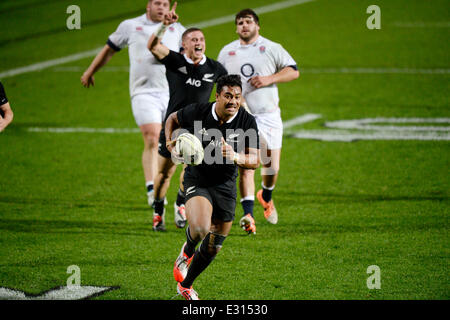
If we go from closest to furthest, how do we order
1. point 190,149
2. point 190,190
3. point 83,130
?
point 190,149 → point 190,190 → point 83,130

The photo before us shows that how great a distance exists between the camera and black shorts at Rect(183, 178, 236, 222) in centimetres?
630

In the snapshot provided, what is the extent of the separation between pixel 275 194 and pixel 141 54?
264cm

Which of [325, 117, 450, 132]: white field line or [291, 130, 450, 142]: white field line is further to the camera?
[325, 117, 450, 132]: white field line

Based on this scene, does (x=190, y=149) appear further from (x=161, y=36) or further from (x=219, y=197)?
(x=161, y=36)

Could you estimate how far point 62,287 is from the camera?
6.48 m

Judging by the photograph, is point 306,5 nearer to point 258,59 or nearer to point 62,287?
point 258,59

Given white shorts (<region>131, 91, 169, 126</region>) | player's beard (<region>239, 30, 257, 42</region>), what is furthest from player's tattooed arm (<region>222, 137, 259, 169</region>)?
white shorts (<region>131, 91, 169, 126</region>)

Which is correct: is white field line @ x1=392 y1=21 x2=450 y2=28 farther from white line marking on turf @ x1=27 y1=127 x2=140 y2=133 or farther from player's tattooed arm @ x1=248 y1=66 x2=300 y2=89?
player's tattooed arm @ x1=248 y1=66 x2=300 y2=89

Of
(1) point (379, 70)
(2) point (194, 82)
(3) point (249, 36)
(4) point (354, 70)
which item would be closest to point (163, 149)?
(2) point (194, 82)

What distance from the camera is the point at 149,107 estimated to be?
9.19 meters

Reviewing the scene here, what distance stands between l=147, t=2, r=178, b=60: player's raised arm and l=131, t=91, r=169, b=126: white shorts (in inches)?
57.4
